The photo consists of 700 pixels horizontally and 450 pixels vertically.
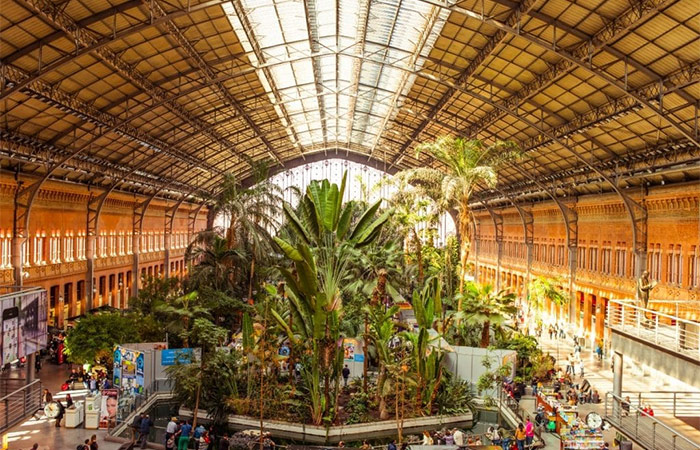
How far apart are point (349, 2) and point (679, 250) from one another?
17196mm

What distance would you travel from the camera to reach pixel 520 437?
1892 cm

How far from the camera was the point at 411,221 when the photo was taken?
1400 inches

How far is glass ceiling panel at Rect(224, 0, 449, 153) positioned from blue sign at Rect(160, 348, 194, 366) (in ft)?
42.2

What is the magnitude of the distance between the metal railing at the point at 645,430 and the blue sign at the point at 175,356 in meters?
12.5

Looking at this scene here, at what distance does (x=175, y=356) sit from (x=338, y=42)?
58.3 ft

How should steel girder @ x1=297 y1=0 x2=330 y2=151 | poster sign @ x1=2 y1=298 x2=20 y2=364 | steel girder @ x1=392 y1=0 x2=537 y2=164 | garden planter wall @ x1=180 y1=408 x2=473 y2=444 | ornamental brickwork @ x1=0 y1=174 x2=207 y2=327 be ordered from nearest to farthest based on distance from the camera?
poster sign @ x1=2 y1=298 x2=20 y2=364
garden planter wall @ x1=180 y1=408 x2=473 y2=444
steel girder @ x1=392 y1=0 x2=537 y2=164
steel girder @ x1=297 y1=0 x2=330 y2=151
ornamental brickwork @ x1=0 y1=174 x2=207 y2=327

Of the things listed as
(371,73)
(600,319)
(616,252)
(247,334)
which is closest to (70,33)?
(247,334)

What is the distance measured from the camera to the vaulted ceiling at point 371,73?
Answer: 70.1ft

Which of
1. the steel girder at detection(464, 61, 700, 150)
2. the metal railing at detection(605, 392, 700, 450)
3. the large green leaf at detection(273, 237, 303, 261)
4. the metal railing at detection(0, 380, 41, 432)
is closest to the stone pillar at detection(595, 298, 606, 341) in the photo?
the steel girder at detection(464, 61, 700, 150)

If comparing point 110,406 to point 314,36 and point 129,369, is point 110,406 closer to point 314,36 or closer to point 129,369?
point 129,369

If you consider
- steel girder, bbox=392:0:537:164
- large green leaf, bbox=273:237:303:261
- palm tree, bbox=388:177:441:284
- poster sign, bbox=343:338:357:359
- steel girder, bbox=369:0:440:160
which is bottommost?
poster sign, bbox=343:338:357:359

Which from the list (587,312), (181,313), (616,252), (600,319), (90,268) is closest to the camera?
(181,313)

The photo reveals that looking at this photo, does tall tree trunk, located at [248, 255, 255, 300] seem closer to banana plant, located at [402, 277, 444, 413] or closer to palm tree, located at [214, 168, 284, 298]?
palm tree, located at [214, 168, 284, 298]

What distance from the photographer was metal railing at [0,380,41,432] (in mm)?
12891
